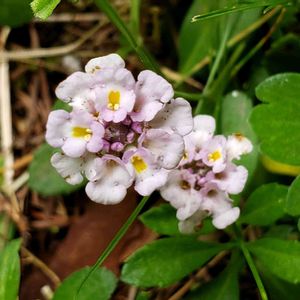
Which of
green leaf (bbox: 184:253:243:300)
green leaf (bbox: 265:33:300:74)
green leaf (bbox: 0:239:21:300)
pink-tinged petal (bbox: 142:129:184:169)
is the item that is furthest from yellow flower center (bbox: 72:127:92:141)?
green leaf (bbox: 265:33:300:74)

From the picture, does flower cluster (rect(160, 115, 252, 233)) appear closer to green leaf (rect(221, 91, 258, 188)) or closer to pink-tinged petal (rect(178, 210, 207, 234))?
pink-tinged petal (rect(178, 210, 207, 234))

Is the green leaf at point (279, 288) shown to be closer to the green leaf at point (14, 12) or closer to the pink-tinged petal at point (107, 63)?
the pink-tinged petal at point (107, 63)

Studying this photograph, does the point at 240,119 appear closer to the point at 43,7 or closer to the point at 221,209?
the point at 221,209

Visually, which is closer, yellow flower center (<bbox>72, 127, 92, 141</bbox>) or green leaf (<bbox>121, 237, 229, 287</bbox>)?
yellow flower center (<bbox>72, 127, 92, 141</bbox>)

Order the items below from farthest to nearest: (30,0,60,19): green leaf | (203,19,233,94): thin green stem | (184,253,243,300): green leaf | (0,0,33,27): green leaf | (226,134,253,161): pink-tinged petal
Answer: (0,0,33,27): green leaf < (203,19,233,94): thin green stem < (184,253,243,300): green leaf < (226,134,253,161): pink-tinged petal < (30,0,60,19): green leaf

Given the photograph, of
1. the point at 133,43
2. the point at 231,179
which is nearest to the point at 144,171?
the point at 231,179

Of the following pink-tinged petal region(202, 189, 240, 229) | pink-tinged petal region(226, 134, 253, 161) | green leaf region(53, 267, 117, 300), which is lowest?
green leaf region(53, 267, 117, 300)

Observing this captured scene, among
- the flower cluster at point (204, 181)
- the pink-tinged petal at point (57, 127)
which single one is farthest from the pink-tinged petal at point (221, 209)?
the pink-tinged petal at point (57, 127)

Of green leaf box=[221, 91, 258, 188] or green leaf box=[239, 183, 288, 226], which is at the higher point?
green leaf box=[221, 91, 258, 188]
